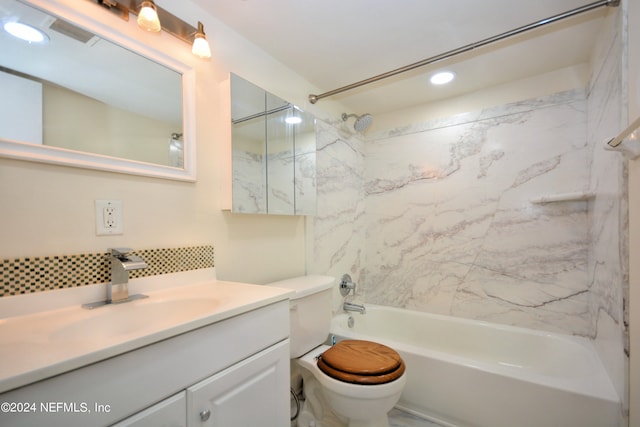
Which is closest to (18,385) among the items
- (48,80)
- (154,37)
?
(48,80)

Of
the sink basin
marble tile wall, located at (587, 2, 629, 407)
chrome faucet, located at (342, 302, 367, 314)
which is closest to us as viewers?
the sink basin

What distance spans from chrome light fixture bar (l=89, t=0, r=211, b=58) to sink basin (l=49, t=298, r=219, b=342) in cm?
101

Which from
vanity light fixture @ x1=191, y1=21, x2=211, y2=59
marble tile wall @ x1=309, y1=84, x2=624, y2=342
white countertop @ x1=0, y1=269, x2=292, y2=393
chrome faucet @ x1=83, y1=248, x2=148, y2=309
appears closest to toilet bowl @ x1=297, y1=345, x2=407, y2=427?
white countertop @ x1=0, y1=269, x2=292, y2=393

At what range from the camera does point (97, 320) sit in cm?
87

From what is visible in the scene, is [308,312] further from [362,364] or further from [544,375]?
[544,375]

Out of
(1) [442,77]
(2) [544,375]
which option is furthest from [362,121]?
(2) [544,375]

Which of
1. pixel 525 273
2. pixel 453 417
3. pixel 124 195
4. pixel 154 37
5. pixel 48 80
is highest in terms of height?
pixel 154 37

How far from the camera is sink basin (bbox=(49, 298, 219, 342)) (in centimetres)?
78

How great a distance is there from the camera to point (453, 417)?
1.60m

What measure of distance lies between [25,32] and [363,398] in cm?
183

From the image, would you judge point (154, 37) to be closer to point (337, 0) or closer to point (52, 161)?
point (52, 161)

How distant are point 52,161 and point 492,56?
2268mm

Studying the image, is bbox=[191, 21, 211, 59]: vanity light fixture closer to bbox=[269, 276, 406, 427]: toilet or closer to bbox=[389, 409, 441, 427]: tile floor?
bbox=[269, 276, 406, 427]: toilet

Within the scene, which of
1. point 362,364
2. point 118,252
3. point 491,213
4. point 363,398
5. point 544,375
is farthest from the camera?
point 491,213
